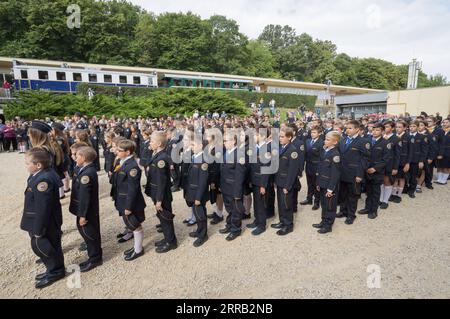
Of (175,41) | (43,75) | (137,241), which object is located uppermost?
(175,41)

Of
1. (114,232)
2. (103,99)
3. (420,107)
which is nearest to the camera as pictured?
(114,232)

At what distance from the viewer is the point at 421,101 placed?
24.8 m

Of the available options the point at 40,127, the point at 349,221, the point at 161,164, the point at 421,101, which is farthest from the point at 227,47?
the point at 161,164

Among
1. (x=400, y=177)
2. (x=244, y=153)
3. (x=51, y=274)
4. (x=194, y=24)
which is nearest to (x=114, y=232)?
(x=51, y=274)

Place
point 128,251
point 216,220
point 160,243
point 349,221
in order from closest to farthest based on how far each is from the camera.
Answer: point 128,251 < point 160,243 < point 349,221 < point 216,220

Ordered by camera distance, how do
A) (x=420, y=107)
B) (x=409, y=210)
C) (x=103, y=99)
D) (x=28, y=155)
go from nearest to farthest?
(x=28, y=155) < (x=409, y=210) < (x=103, y=99) < (x=420, y=107)

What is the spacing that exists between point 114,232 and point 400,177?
7328 mm

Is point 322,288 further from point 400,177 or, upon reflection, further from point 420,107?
point 420,107

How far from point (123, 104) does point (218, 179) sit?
20.0 m

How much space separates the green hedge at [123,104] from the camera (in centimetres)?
2003

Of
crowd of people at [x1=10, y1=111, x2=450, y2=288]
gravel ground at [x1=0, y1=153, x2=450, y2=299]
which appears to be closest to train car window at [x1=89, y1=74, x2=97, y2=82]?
crowd of people at [x1=10, y1=111, x2=450, y2=288]

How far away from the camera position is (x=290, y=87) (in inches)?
1970

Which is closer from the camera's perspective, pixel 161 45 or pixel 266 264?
pixel 266 264

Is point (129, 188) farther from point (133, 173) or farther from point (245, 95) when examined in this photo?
point (245, 95)
